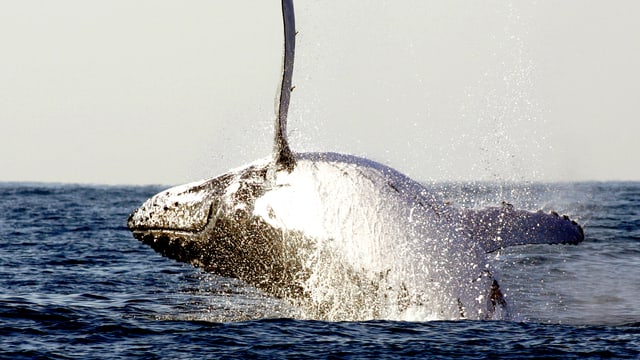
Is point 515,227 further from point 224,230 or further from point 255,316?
point 255,316

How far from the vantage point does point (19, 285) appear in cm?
1944

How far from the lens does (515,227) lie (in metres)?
13.5

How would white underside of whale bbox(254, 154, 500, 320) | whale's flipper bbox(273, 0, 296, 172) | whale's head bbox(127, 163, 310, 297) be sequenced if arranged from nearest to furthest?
whale's flipper bbox(273, 0, 296, 172) → white underside of whale bbox(254, 154, 500, 320) → whale's head bbox(127, 163, 310, 297)

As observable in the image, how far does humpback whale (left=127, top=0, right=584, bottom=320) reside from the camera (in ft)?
40.7

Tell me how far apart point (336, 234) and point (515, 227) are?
264 cm

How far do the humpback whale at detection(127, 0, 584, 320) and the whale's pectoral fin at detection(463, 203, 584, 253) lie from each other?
20 millimetres

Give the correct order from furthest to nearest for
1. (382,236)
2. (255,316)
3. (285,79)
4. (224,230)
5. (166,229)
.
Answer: (255,316) → (166,229) → (224,230) → (382,236) → (285,79)

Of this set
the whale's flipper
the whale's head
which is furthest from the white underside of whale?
the whale's flipper

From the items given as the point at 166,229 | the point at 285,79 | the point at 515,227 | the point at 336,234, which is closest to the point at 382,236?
the point at 336,234

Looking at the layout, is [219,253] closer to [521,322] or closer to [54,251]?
[521,322]

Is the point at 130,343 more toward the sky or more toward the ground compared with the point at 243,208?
more toward the ground

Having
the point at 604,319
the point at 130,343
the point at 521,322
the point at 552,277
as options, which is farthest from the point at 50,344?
the point at 552,277

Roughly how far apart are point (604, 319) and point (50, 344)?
27.6 feet

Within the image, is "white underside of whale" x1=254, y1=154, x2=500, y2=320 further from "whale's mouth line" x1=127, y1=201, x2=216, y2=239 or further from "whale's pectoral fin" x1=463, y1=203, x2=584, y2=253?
"whale's mouth line" x1=127, y1=201, x2=216, y2=239
